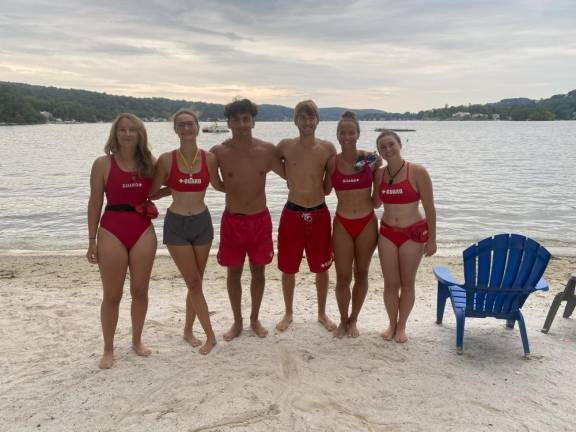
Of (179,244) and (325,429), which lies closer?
(325,429)

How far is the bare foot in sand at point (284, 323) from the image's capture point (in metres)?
5.21

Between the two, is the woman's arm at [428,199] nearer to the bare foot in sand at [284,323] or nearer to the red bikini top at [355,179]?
the red bikini top at [355,179]

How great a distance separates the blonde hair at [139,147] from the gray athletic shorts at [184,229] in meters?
0.48

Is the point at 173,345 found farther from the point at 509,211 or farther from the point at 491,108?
the point at 491,108

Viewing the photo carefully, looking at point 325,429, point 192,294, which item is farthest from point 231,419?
point 192,294

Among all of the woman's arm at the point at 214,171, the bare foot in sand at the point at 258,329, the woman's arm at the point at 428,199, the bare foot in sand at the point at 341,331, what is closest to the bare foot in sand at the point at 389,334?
the bare foot in sand at the point at 341,331

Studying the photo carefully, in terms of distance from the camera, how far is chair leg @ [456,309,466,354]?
15.0 ft

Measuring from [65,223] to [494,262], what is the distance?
12335mm

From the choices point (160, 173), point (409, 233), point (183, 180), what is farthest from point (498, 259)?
point (160, 173)

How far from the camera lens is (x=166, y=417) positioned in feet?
11.7

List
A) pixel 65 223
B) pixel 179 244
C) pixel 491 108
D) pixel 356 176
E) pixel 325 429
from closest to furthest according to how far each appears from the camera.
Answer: pixel 325 429 < pixel 179 244 < pixel 356 176 < pixel 65 223 < pixel 491 108

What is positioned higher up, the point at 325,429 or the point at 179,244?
the point at 179,244

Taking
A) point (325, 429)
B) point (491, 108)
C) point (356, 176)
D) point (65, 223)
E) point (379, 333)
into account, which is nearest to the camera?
point (325, 429)

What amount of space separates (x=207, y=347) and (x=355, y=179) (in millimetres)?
2326
